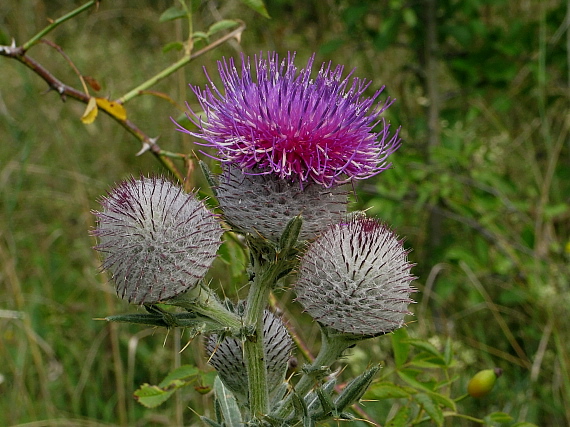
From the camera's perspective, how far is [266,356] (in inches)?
88.2

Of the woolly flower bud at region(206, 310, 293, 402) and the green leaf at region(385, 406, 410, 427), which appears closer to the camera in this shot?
the woolly flower bud at region(206, 310, 293, 402)

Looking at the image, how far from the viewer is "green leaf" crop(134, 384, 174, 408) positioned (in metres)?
2.61

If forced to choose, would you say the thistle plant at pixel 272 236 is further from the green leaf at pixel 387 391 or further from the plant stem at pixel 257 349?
the green leaf at pixel 387 391

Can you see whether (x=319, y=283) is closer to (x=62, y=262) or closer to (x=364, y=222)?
(x=364, y=222)

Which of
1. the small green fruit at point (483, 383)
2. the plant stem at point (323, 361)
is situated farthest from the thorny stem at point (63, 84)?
the small green fruit at point (483, 383)

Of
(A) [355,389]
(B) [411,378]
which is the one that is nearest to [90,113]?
(A) [355,389]

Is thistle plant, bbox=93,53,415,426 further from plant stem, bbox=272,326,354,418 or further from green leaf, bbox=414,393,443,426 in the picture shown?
green leaf, bbox=414,393,443,426

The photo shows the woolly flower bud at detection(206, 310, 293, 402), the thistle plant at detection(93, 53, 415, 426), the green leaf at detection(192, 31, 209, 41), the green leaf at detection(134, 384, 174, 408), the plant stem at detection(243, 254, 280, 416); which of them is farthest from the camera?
the green leaf at detection(192, 31, 209, 41)

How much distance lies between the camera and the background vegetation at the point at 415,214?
16.0 feet

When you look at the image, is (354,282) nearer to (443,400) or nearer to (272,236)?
(272,236)

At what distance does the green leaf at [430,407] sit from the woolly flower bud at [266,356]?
565 mm

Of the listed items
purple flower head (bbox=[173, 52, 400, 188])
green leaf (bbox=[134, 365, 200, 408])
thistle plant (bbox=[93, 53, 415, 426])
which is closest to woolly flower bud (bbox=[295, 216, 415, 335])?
thistle plant (bbox=[93, 53, 415, 426])

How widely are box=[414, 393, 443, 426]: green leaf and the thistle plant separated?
1.51 feet

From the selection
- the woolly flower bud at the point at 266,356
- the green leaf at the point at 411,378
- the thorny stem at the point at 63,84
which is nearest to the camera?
the woolly flower bud at the point at 266,356
